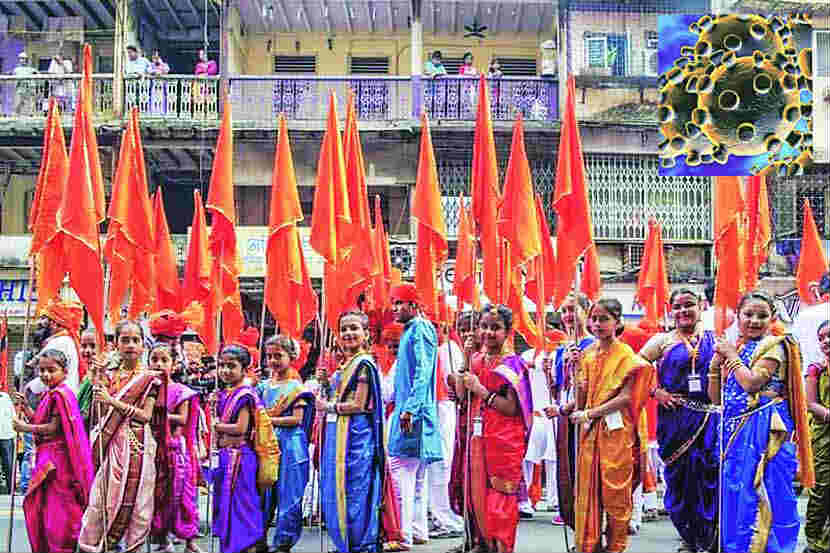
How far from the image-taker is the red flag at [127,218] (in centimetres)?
996

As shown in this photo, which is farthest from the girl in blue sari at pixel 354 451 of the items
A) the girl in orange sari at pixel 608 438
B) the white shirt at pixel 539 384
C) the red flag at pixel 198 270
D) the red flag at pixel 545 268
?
the red flag at pixel 545 268

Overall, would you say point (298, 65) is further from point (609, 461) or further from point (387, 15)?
point (609, 461)

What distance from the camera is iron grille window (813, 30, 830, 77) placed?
73.6ft

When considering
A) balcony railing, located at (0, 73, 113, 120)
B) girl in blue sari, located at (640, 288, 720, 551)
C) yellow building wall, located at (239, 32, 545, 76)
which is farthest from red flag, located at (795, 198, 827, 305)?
balcony railing, located at (0, 73, 113, 120)

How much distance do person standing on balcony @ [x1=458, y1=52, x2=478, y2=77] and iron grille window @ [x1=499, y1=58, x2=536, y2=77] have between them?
2.56 ft

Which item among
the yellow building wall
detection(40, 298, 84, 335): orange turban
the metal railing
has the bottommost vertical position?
detection(40, 298, 84, 335): orange turban

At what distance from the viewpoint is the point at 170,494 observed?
27.8 ft

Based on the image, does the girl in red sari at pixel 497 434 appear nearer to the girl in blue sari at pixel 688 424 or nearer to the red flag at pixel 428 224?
the girl in blue sari at pixel 688 424

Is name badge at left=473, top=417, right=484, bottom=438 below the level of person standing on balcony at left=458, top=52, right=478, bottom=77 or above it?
below

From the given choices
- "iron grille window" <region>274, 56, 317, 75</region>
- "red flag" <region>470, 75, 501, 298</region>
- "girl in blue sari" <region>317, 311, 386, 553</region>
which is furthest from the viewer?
"iron grille window" <region>274, 56, 317, 75</region>

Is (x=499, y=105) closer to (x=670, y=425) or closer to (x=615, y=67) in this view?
(x=615, y=67)

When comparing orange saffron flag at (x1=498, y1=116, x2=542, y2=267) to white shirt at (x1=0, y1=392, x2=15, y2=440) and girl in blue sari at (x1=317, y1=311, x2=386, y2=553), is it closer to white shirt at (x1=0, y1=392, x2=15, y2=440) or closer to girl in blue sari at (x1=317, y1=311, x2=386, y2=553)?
girl in blue sari at (x1=317, y1=311, x2=386, y2=553)

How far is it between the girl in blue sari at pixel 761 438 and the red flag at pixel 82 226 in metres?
4.39

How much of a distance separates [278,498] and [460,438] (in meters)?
1.34
